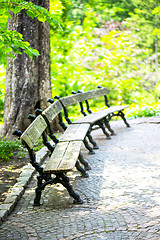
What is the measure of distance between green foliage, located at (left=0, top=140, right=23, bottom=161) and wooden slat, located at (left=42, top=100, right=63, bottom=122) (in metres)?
1.16

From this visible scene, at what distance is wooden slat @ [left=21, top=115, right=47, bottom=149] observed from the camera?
3.73 m

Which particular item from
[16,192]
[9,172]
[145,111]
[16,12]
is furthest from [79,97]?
[145,111]

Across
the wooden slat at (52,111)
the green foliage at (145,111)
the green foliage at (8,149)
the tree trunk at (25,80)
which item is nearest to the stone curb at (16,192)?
the green foliage at (8,149)

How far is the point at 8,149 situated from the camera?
244 inches

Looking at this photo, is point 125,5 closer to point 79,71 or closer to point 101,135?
point 79,71

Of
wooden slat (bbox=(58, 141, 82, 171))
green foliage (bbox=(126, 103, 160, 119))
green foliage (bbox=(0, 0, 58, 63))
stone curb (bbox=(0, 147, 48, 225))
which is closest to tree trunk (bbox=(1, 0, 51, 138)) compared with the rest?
stone curb (bbox=(0, 147, 48, 225))

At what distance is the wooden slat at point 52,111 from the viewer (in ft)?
15.9

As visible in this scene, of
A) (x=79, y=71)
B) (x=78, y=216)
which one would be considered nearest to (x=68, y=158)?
(x=78, y=216)

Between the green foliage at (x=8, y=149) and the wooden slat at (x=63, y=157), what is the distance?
4.71 ft

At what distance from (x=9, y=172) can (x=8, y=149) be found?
1.13 m

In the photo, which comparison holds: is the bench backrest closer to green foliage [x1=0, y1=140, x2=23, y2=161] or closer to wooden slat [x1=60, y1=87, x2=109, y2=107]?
wooden slat [x1=60, y1=87, x2=109, y2=107]

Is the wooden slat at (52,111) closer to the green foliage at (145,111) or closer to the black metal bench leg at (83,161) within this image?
the black metal bench leg at (83,161)

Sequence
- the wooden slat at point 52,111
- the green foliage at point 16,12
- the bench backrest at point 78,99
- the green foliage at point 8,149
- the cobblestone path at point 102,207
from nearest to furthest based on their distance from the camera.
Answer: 1. the cobblestone path at point 102,207
2. the green foliage at point 16,12
3. the wooden slat at point 52,111
4. the green foliage at point 8,149
5. the bench backrest at point 78,99

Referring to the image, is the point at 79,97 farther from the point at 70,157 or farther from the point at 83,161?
the point at 70,157
